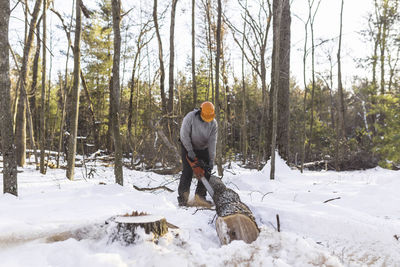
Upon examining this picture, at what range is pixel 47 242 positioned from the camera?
2.25 m

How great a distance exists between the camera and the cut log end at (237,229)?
269 centimetres

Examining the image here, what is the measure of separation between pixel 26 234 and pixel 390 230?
137 inches

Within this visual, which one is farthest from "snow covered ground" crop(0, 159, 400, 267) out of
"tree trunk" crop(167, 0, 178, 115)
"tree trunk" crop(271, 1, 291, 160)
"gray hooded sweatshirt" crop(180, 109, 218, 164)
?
"tree trunk" crop(167, 0, 178, 115)

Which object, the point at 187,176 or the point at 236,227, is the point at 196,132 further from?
the point at 236,227

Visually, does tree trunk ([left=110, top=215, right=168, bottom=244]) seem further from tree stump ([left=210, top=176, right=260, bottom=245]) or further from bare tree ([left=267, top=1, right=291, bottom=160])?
bare tree ([left=267, top=1, right=291, bottom=160])

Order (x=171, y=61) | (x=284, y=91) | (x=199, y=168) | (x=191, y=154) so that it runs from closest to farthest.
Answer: (x=199, y=168) → (x=191, y=154) → (x=284, y=91) → (x=171, y=61)

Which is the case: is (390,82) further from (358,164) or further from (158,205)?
(158,205)

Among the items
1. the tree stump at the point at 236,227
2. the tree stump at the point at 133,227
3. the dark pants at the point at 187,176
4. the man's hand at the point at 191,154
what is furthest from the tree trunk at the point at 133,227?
the dark pants at the point at 187,176

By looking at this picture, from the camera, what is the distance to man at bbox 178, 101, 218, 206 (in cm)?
447

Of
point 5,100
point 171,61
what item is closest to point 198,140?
point 5,100

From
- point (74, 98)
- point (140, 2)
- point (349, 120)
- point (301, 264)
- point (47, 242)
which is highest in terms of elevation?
point (140, 2)

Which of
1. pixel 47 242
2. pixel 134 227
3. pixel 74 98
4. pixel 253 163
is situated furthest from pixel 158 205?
pixel 253 163

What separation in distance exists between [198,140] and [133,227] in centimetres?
239

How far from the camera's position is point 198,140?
461 centimetres
